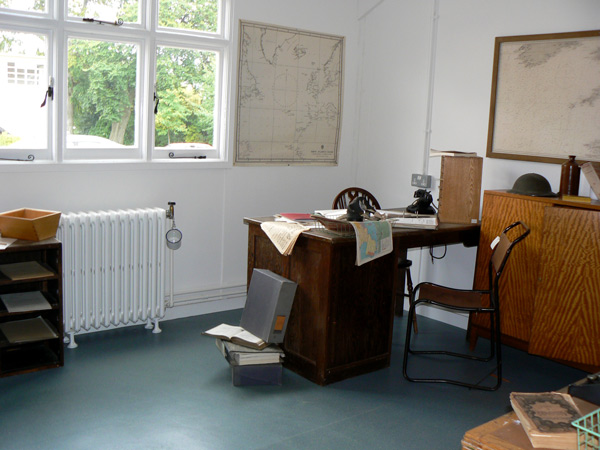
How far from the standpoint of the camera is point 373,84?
532 centimetres

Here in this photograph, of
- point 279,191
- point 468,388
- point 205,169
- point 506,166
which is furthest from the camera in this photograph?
point 279,191

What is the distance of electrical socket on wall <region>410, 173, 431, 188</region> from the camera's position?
4.86 m

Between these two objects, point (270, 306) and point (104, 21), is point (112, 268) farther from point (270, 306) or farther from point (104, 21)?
point (104, 21)

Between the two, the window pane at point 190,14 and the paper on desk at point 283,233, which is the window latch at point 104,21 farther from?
the paper on desk at point 283,233

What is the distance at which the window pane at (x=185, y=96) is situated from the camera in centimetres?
449

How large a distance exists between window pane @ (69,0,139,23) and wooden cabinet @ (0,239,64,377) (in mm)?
1508

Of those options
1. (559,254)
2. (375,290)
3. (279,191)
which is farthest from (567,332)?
(279,191)

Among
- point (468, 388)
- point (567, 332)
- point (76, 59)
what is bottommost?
point (468, 388)

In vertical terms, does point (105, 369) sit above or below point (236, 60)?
below

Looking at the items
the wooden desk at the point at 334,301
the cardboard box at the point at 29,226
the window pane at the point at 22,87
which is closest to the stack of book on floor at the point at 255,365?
the wooden desk at the point at 334,301

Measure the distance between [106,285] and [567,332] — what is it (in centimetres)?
283

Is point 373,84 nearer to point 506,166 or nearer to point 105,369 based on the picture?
point 506,166

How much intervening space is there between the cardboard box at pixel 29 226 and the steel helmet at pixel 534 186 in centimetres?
279

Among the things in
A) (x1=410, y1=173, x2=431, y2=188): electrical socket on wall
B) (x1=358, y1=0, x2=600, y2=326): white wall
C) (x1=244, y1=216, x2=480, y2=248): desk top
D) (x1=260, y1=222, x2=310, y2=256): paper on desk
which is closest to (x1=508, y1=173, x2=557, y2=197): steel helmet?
(x1=358, y1=0, x2=600, y2=326): white wall
